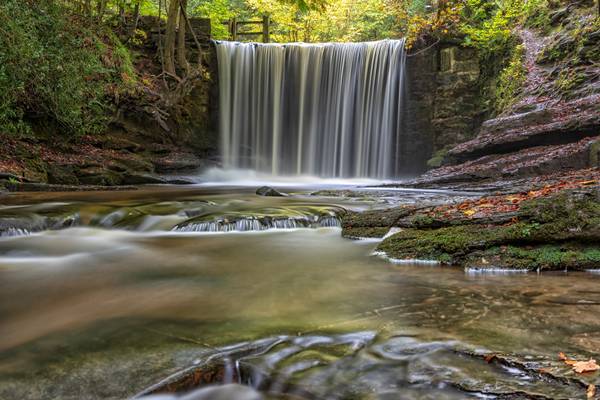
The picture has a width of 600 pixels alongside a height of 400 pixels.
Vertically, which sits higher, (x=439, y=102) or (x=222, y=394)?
(x=439, y=102)

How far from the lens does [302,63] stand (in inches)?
736

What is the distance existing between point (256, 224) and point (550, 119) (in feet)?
28.7

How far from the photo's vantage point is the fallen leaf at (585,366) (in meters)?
1.86

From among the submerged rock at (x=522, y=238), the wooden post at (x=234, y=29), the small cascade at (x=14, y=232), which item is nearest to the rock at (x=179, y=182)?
the small cascade at (x=14, y=232)

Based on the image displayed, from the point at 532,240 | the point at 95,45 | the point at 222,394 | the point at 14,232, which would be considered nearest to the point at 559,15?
the point at 532,240

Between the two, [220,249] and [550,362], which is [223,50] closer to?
[220,249]

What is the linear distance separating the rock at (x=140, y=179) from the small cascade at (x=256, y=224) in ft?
25.5

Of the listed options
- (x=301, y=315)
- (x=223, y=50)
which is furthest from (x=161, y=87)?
(x=301, y=315)

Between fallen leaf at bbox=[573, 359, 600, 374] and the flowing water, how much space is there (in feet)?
0.20

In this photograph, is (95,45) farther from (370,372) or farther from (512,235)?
(370,372)

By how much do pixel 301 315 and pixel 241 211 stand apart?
15.3 ft

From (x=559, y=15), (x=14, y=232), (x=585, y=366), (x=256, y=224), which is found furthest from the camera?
(x=559, y=15)

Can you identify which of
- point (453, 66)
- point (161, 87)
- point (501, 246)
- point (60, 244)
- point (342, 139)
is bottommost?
point (60, 244)

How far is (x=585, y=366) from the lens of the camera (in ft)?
6.23
